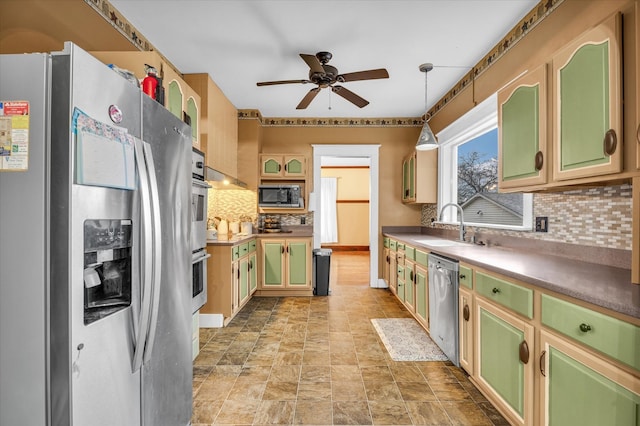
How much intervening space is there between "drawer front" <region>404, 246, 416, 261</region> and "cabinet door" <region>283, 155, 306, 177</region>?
2028 millimetres

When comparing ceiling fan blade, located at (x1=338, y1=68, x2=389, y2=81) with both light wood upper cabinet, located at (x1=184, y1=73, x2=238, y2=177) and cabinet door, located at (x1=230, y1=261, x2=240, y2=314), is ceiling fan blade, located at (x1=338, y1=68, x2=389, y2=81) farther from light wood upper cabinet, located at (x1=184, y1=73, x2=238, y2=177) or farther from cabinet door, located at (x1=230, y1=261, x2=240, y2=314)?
cabinet door, located at (x1=230, y1=261, x2=240, y2=314)

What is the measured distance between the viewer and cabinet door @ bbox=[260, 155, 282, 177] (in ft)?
16.3

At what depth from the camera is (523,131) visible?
2.06m

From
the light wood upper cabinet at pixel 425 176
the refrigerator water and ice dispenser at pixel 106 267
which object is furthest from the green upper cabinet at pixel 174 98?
the light wood upper cabinet at pixel 425 176

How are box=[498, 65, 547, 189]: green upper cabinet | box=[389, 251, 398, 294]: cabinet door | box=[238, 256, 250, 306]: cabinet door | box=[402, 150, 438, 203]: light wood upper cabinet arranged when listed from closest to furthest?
1. box=[498, 65, 547, 189]: green upper cabinet
2. box=[238, 256, 250, 306]: cabinet door
3. box=[389, 251, 398, 294]: cabinet door
4. box=[402, 150, 438, 203]: light wood upper cabinet

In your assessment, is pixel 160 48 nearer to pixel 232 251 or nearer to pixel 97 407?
pixel 232 251

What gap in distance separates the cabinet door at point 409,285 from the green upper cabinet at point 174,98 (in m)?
2.73

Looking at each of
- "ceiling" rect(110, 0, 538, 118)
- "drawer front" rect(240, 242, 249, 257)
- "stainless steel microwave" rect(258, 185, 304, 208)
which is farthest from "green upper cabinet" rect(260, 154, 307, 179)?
"drawer front" rect(240, 242, 249, 257)

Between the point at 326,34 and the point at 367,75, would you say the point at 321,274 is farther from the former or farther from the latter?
the point at 326,34

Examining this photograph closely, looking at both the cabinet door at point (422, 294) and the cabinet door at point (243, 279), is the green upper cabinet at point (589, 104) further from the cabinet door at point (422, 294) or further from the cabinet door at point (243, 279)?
the cabinet door at point (243, 279)

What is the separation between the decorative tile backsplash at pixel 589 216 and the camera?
1.75 metres

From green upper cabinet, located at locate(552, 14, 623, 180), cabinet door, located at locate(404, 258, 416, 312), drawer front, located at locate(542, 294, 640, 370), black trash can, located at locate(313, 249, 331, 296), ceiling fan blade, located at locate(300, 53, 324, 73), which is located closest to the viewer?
drawer front, located at locate(542, 294, 640, 370)

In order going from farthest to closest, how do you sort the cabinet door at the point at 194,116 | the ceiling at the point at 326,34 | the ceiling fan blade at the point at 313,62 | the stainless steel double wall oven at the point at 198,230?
the cabinet door at the point at 194,116 < the ceiling fan blade at the point at 313,62 < the stainless steel double wall oven at the point at 198,230 < the ceiling at the point at 326,34

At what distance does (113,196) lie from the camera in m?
1.09
